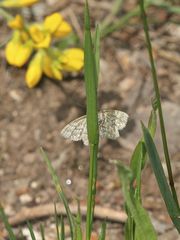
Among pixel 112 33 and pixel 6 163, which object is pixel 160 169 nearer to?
pixel 6 163

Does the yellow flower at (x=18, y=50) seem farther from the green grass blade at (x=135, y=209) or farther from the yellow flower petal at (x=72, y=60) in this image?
the green grass blade at (x=135, y=209)

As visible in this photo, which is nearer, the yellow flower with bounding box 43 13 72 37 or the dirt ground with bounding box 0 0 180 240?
the dirt ground with bounding box 0 0 180 240

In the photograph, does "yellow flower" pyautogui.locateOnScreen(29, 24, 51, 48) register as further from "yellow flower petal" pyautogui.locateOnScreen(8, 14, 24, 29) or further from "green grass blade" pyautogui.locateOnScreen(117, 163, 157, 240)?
"green grass blade" pyautogui.locateOnScreen(117, 163, 157, 240)

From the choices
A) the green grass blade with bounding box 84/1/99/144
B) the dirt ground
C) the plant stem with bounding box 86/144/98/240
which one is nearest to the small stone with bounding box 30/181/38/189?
the dirt ground

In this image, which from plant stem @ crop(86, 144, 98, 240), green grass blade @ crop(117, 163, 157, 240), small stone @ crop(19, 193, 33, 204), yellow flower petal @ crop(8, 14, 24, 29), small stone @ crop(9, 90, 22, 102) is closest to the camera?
green grass blade @ crop(117, 163, 157, 240)

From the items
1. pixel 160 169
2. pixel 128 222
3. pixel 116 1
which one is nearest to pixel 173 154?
pixel 116 1

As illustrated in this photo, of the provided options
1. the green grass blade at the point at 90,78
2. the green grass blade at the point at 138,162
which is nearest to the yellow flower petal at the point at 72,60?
the green grass blade at the point at 138,162
